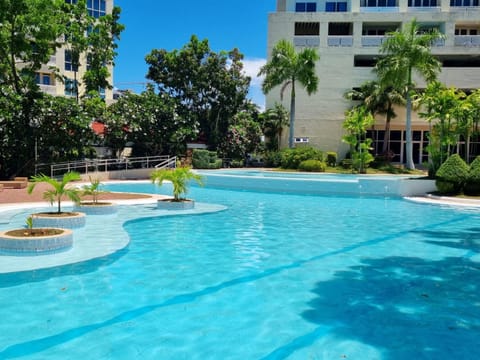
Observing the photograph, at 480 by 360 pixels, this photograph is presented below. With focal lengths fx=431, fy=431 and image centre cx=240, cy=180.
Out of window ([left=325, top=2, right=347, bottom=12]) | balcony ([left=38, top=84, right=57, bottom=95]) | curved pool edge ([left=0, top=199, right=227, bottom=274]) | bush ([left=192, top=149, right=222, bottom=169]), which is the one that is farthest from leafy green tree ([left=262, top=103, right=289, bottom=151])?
curved pool edge ([left=0, top=199, right=227, bottom=274])

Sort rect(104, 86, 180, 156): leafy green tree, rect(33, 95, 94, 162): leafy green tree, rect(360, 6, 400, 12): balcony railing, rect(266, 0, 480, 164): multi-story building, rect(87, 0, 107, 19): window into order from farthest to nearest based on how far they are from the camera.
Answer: rect(87, 0, 107, 19): window → rect(360, 6, 400, 12): balcony railing → rect(266, 0, 480, 164): multi-story building → rect(104, 86, 180, 156): leafy green tree → rect(33, 95, 94, 162): leafy green tree

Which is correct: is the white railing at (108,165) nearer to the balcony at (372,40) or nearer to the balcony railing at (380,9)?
the balcony at (372,40)

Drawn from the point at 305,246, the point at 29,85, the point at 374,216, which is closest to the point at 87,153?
the point at 29,85

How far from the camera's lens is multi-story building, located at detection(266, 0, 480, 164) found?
38.7 meters

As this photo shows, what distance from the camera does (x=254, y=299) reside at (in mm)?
5727

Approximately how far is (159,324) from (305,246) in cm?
482

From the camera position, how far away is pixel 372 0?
40.4 metres

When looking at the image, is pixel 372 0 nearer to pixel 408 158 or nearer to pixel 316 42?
pixel 316 42

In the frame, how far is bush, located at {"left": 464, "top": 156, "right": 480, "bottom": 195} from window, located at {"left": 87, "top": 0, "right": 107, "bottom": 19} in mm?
A: 41228

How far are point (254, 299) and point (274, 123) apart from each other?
3290 cm

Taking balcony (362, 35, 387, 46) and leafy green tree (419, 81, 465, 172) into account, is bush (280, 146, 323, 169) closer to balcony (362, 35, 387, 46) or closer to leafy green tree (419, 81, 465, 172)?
leafy green tree (419, 81, 465, 172)

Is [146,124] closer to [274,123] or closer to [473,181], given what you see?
[274,123]

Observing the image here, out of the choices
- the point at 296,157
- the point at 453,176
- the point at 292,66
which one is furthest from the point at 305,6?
the point at 453,176

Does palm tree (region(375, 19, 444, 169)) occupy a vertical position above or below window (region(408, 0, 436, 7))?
below
